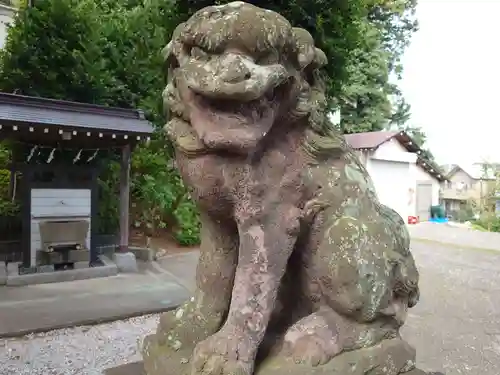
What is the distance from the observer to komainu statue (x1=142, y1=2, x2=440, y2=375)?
4.18 feet

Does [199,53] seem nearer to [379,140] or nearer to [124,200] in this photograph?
[124,200]

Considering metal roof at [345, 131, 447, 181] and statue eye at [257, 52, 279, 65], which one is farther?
metal roof at [345, 131, 447, 181]

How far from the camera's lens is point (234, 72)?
1195 mm

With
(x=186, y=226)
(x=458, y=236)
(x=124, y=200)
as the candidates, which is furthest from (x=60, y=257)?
(x=458, y=236)

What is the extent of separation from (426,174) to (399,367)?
1606cm

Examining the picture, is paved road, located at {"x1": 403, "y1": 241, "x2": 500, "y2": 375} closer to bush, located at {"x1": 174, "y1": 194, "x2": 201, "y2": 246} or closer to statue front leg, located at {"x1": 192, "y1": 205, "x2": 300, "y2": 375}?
statue front leg, located at {"x1": 192, "y1": 205, "x2": 300, "y2": 375}

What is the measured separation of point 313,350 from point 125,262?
5.62 metres

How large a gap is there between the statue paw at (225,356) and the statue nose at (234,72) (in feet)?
2.35

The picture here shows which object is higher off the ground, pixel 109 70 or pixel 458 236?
pixel 109 70

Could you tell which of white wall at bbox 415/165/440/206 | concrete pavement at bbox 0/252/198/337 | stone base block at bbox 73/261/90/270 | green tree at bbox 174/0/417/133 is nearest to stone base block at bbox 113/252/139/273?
concrete pavement at bbox 0/252/198/337

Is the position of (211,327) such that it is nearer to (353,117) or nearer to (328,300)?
(328,300)

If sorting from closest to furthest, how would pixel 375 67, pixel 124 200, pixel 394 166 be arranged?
pixel 124 200, pixel 394 166, pixel 375 67

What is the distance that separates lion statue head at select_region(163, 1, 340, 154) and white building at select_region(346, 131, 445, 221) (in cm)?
1153

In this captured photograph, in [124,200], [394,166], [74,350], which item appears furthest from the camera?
[394,166]
